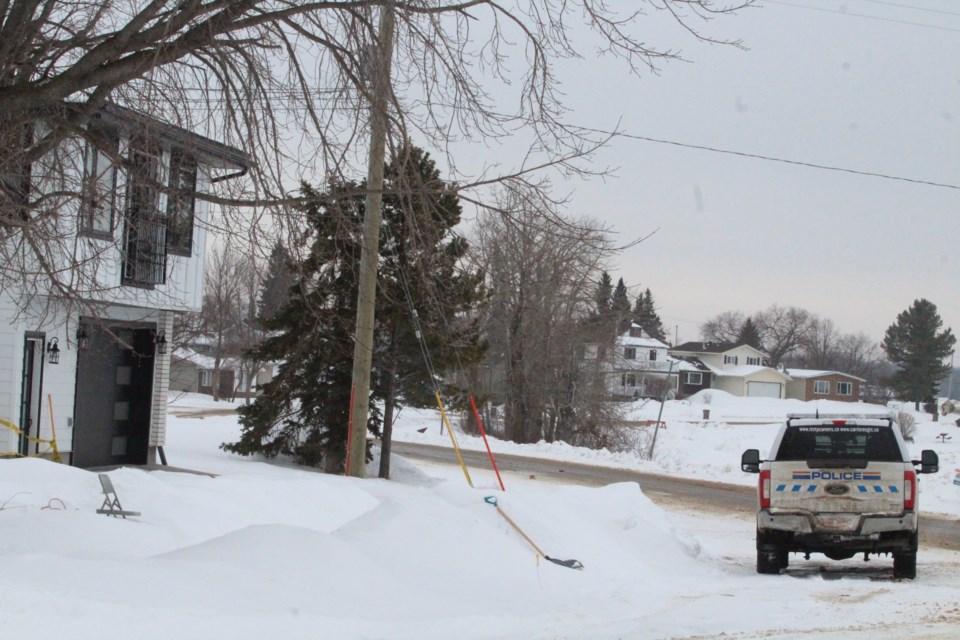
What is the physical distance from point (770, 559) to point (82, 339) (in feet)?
36.5

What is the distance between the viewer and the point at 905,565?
1152cm

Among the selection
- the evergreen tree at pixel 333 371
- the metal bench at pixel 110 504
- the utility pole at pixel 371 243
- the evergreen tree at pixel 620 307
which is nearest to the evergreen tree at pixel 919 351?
the evergreen tree at pixel 620 307

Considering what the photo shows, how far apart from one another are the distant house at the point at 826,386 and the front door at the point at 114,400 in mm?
88201

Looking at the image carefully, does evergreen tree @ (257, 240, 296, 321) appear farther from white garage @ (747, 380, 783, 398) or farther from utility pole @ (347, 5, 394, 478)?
white garage @ (747, 380, 783, 398)

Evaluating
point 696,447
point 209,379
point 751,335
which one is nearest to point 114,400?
point 696,447

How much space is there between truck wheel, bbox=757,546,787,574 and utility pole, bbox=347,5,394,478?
5212mm

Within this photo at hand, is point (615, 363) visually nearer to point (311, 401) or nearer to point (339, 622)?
point (311, 401)

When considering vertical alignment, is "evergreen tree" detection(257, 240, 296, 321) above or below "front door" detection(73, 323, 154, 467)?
above

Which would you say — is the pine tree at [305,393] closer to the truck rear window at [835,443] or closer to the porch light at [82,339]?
the porch light at [82,339]

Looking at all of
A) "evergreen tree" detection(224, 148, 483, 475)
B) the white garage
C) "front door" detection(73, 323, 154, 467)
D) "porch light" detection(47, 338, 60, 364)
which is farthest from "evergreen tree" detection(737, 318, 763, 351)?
"porch light" detection(47, 338, 60, 364)

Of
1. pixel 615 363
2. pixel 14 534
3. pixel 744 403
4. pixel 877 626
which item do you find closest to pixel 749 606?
pixel 877 626

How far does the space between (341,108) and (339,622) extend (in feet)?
13.6

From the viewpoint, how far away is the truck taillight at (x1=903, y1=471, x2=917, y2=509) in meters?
11.3

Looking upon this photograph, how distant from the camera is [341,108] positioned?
27.9ft
